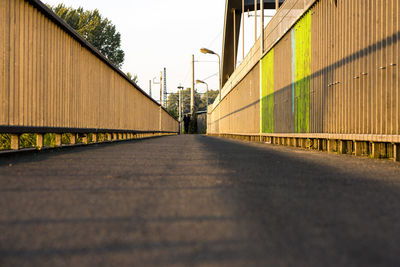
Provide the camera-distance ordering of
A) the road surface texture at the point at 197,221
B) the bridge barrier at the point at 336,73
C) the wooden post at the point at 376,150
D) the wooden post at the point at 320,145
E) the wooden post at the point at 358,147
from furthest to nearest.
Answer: the wooden post at the point at 320,145, the wooden post at the point at 358,147, the wooden post at the point at 376,150, the bridge barrier at the point at 336,73, the road surface texture at the point at 197,221

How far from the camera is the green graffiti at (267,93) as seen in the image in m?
11.1

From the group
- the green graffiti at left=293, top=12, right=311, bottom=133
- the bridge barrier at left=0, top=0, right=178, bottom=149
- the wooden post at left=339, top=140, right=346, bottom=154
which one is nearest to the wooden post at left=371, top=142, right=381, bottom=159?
the wooden post at left=339, top=140, right=346, bottom=154

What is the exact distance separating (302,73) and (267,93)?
375 cm

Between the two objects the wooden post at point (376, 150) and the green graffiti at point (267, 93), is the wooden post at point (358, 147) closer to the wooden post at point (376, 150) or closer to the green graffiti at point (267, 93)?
the wooden post at point (376, 150)

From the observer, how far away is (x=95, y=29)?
3416cm

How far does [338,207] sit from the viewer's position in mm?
1910

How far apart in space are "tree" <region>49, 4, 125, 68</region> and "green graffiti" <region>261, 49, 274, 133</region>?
76.5ft

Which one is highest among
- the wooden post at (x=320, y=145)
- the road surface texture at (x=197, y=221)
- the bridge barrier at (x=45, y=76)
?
the bridge barrier at (x=45, y=76)

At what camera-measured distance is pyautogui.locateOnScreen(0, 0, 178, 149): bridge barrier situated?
15.6 feet

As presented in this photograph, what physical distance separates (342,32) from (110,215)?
562 centimetres

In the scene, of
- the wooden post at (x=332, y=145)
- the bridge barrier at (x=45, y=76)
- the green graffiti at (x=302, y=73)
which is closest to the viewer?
the bridge barrier at (x=45, y=76)

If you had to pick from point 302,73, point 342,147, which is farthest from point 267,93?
point 342,147

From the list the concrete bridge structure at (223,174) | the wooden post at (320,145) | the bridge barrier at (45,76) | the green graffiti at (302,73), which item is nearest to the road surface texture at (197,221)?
the concrete bridge structure at (223,174)

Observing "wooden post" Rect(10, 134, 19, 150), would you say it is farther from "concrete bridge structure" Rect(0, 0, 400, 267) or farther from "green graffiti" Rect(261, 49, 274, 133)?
"green graffiti" Rect(261, 49, 274, 133)
